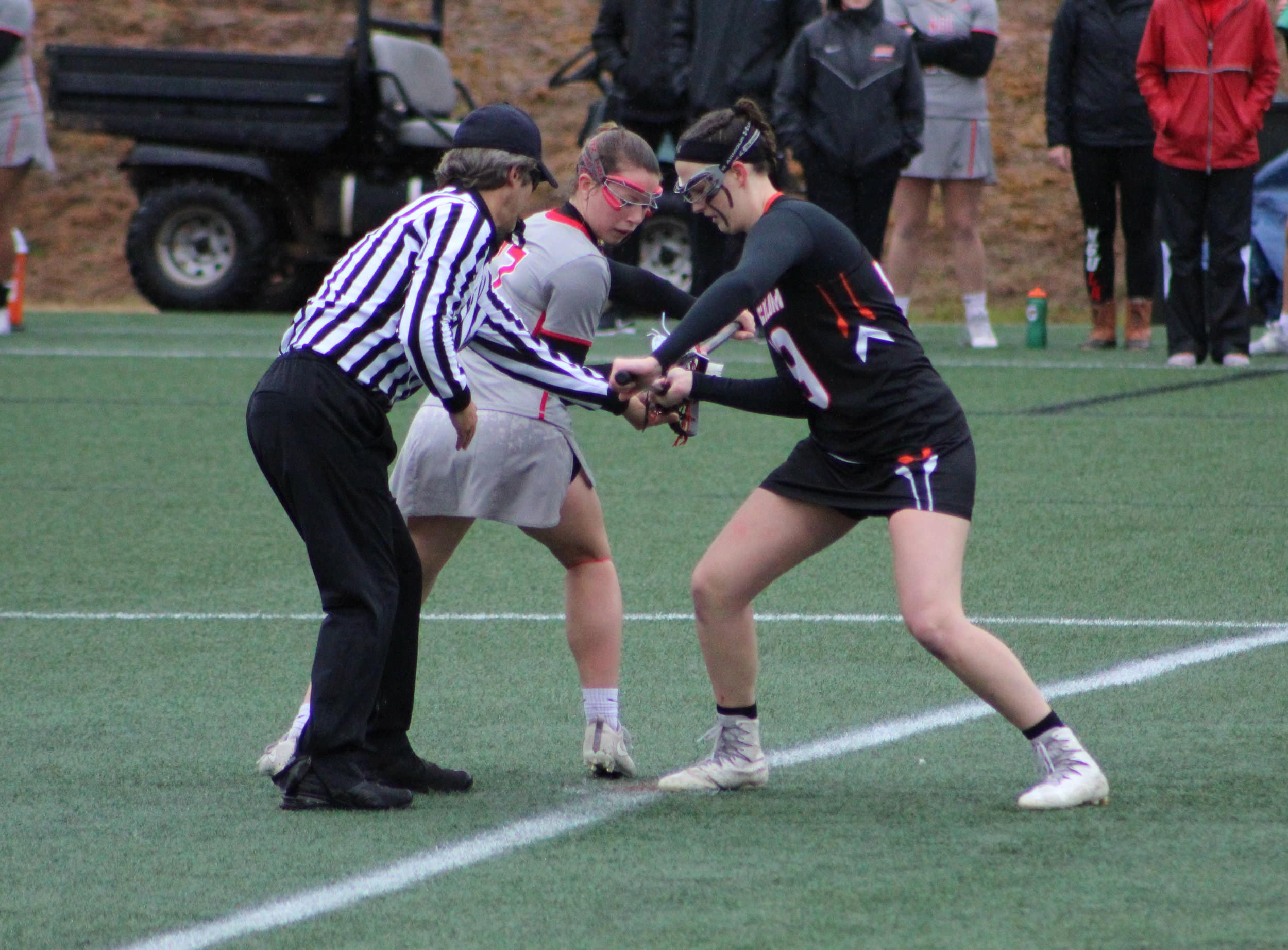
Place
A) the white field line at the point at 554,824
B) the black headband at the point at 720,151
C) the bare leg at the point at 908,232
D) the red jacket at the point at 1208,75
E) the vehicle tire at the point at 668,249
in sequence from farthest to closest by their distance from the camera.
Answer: the vehicle tire at the point at 668,249 → the bare leg at the point at 908,232 → the red jacket at the point at 1208,75 → the black headband at the point at 720,151 → the white field line at the point at 554,824

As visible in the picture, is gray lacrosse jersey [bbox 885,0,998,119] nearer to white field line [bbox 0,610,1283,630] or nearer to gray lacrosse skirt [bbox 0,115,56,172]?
gray lacrosse skirt [bbox 0,115,56,172]

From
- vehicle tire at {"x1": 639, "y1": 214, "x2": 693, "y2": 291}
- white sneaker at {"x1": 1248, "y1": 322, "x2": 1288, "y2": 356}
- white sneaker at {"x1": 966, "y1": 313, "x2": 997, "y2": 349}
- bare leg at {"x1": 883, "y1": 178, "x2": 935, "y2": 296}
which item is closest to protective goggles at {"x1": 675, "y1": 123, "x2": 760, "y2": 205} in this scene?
bare leg at {"x1": 883, "y1": 178, "x2": 935, "y2": 296}

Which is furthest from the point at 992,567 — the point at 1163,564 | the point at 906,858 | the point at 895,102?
the point at 895,102

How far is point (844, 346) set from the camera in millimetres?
4590

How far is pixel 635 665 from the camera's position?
234 inches

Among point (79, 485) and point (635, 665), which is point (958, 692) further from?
point (79, 485)

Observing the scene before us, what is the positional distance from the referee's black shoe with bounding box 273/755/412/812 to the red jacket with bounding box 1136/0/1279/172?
7817mm

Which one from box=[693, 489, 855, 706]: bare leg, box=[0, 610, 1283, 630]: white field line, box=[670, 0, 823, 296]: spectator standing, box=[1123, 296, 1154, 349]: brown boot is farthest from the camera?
box=[670, 0, 823, 296]: spectator standing

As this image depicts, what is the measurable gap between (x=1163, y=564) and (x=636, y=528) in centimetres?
202

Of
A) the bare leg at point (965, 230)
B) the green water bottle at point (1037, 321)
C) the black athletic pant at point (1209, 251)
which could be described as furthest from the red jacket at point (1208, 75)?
the green water bottle at point (1037, 321)

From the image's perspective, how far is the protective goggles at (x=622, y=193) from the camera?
16.1 ft

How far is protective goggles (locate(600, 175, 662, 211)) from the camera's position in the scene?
4.90 meters

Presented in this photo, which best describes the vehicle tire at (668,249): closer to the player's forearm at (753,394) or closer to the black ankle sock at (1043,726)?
the player's forearm at (753,394)

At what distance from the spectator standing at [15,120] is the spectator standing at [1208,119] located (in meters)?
6.97
